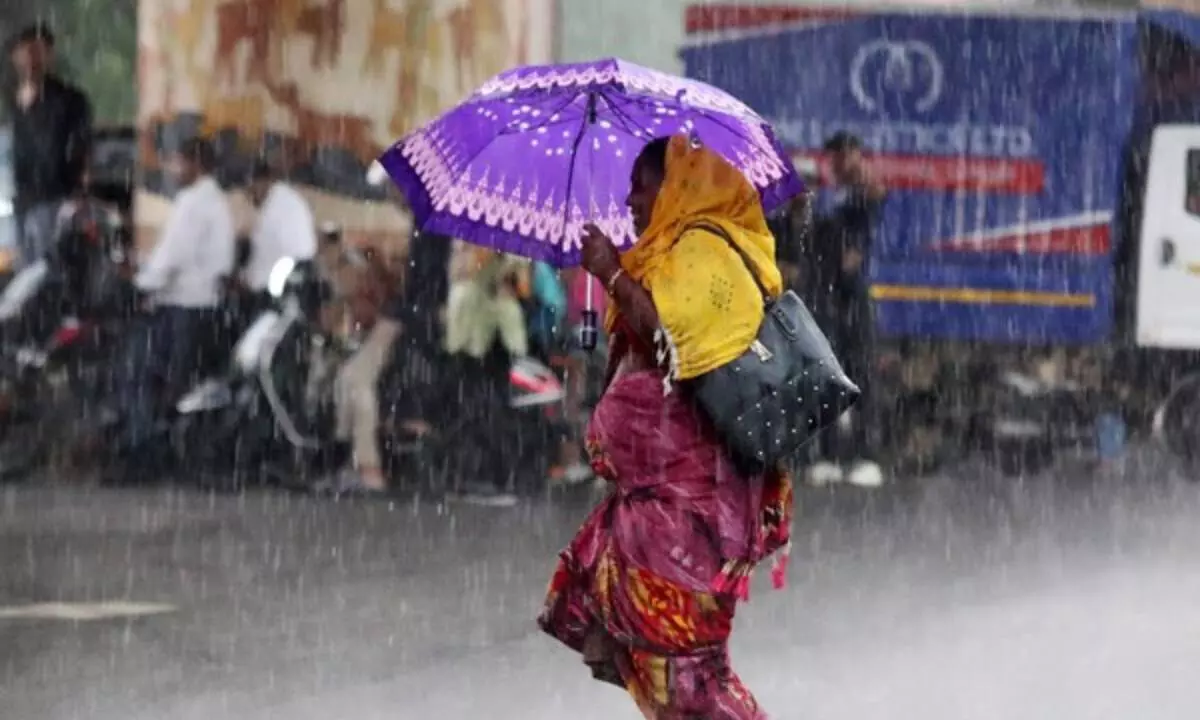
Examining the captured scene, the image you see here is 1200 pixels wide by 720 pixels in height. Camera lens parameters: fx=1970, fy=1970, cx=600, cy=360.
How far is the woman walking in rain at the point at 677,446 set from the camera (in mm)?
4199

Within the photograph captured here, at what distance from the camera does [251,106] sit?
46.1ft

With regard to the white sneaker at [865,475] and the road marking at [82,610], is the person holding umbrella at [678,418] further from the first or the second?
the white sneaker at [865,475]

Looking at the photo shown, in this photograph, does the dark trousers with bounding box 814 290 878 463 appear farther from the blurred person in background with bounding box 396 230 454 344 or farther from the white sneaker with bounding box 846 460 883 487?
the blurred person in background with bounding box 396 230 454 344

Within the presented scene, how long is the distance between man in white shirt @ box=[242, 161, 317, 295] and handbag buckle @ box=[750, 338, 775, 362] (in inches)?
310

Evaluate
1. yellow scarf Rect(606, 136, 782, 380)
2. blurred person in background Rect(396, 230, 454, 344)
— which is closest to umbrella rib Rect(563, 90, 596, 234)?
yellow scarf Rect(606, 136, 782, 380)

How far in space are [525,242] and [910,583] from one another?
444 cm

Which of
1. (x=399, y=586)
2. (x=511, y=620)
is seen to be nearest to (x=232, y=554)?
(x=399, y=586)

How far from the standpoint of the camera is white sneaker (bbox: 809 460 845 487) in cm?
1228

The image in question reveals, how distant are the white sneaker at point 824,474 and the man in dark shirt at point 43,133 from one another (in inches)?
193

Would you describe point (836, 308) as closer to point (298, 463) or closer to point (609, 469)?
point (298, 463)

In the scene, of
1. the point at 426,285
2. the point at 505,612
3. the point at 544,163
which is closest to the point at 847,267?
the point at 426,285

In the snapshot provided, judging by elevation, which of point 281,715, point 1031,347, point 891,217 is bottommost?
point 281,715

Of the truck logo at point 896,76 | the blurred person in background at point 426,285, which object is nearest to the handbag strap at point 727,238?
the blurred person in background at point 426,285

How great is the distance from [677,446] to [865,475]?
813 cm
